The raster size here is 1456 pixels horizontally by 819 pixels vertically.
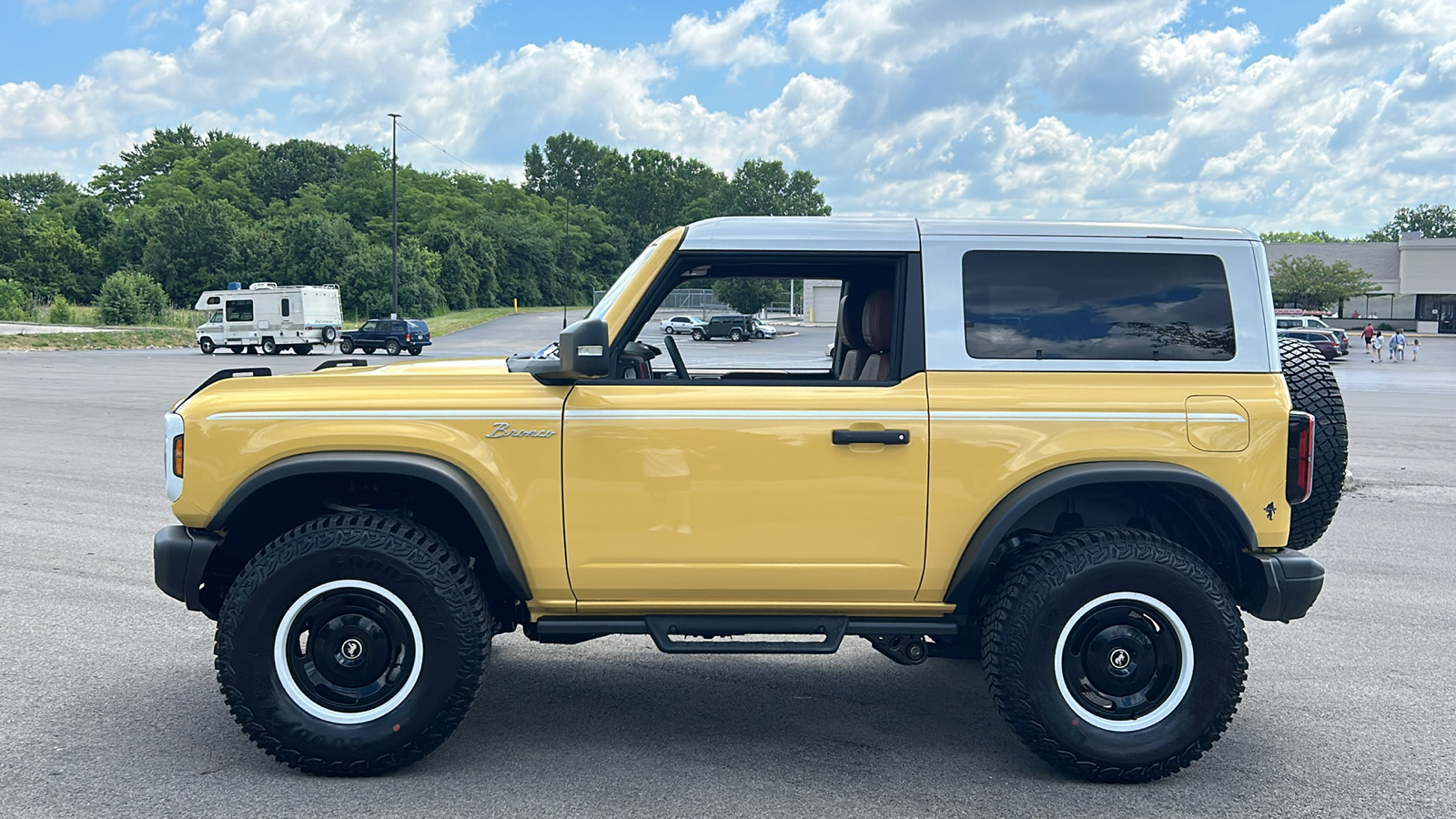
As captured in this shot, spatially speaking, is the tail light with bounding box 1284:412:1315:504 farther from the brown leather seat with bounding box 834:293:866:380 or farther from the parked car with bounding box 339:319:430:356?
the parked car with bounding box 339:319:430:356

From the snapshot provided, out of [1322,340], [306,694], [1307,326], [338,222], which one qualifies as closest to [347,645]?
[306,694]

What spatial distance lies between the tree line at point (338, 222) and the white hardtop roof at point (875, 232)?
63700mm

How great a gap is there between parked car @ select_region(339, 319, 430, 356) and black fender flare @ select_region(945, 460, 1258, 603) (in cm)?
3962

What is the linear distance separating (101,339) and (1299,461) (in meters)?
49.7

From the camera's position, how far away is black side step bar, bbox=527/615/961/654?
152 inches

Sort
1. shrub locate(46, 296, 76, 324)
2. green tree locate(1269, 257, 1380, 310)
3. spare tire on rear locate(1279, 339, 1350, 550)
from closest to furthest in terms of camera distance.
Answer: spare tire on rear locate(1279, 339, 1350, 550)
shrub locate(46, 296, 76, 324)
green tree locate(1269, 257, 1380, 310)

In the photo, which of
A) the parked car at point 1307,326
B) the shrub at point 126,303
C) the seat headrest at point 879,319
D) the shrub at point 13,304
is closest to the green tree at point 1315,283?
the parked car at point 1307,326

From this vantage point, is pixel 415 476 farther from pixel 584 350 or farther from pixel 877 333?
pixel 877 333

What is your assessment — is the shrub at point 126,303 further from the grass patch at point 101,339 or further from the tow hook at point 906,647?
the tow hook at point 906,647

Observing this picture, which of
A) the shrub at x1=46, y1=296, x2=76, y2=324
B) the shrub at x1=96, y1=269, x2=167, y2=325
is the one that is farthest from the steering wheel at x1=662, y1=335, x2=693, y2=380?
the shrub at x1=46, y1=296, x2=76, y2=324

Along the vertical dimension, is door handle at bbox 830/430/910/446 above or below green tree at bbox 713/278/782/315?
below

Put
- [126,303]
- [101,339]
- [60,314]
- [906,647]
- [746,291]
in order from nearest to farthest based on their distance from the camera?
[906,647], [746,291], [101,339], [126,303], [60,314]

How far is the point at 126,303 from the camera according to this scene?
5709 cm

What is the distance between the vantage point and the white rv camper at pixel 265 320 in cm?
4166
